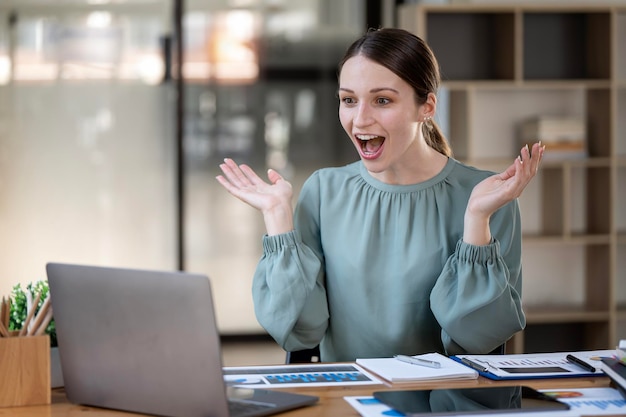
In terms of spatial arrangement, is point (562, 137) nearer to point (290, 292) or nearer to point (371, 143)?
point (371, 143)

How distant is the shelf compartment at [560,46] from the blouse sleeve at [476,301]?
278cm

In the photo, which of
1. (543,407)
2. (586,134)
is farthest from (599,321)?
(543,407)

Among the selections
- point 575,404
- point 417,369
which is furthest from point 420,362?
point 575,404

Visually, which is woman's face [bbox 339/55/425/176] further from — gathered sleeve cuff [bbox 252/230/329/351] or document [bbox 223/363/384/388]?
document [bbox 223/363/384/388]

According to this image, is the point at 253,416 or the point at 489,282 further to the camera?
the point at 489,282

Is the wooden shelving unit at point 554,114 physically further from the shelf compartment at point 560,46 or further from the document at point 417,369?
the document at point 417,369

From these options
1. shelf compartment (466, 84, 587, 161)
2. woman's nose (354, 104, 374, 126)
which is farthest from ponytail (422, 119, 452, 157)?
shelf compartment (466, 84, 587, 161)

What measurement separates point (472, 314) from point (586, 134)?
2.94 m

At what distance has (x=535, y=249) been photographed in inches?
194

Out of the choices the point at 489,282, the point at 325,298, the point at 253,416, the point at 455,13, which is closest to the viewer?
the point at 253,416

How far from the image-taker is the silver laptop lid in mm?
1458

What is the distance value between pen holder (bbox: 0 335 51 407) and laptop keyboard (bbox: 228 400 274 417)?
1.07 feet

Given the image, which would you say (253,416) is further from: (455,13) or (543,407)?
(455,13)

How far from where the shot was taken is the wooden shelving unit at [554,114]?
462 centimetres
